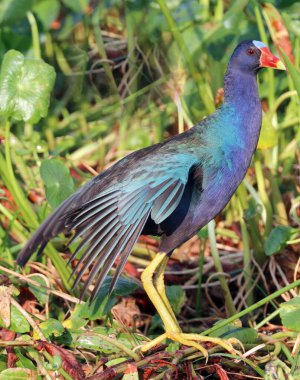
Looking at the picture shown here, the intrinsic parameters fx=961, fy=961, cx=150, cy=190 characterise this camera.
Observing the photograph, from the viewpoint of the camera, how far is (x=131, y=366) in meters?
2.41

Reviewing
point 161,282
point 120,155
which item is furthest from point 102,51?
point 161,282

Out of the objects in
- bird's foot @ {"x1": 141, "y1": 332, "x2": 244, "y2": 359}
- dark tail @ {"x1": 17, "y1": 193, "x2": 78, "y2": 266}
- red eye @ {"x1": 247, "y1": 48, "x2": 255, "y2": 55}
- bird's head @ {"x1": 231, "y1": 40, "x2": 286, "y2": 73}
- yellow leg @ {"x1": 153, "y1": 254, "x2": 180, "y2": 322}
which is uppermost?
red eye @ {"x1": 247, "y1": 48, "x2": 255, "y2": 55}

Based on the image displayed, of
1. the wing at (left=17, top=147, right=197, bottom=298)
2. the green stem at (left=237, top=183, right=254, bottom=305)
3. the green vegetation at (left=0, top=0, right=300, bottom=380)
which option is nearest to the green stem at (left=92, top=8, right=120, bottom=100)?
the green vegetation at (left=0, top=0, right=300, bottom=380)

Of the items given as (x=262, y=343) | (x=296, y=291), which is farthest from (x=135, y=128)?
Answer: (x=262, y=343)

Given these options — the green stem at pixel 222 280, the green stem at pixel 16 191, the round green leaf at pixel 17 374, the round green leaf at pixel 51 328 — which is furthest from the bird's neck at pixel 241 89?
the round green leaf at pixel 17 374

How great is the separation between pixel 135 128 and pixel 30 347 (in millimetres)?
1927

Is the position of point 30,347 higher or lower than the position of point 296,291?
higher

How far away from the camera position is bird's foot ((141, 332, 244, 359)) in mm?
2584

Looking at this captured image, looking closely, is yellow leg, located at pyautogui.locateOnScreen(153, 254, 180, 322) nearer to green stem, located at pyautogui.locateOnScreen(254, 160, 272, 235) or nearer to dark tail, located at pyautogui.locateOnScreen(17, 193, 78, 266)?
dark tail, located at pyautogui.locateOnScreen(17, 193, 78, 266)

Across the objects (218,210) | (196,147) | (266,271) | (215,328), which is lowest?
(266,271)

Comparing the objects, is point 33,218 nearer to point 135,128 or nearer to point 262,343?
point 262,343

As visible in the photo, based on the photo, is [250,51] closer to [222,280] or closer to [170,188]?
[170,188]

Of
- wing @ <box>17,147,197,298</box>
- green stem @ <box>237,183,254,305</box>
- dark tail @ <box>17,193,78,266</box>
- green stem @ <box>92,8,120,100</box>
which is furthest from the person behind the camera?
green stem @ <box>92,8,120,100</box>

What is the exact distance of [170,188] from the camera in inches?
101
